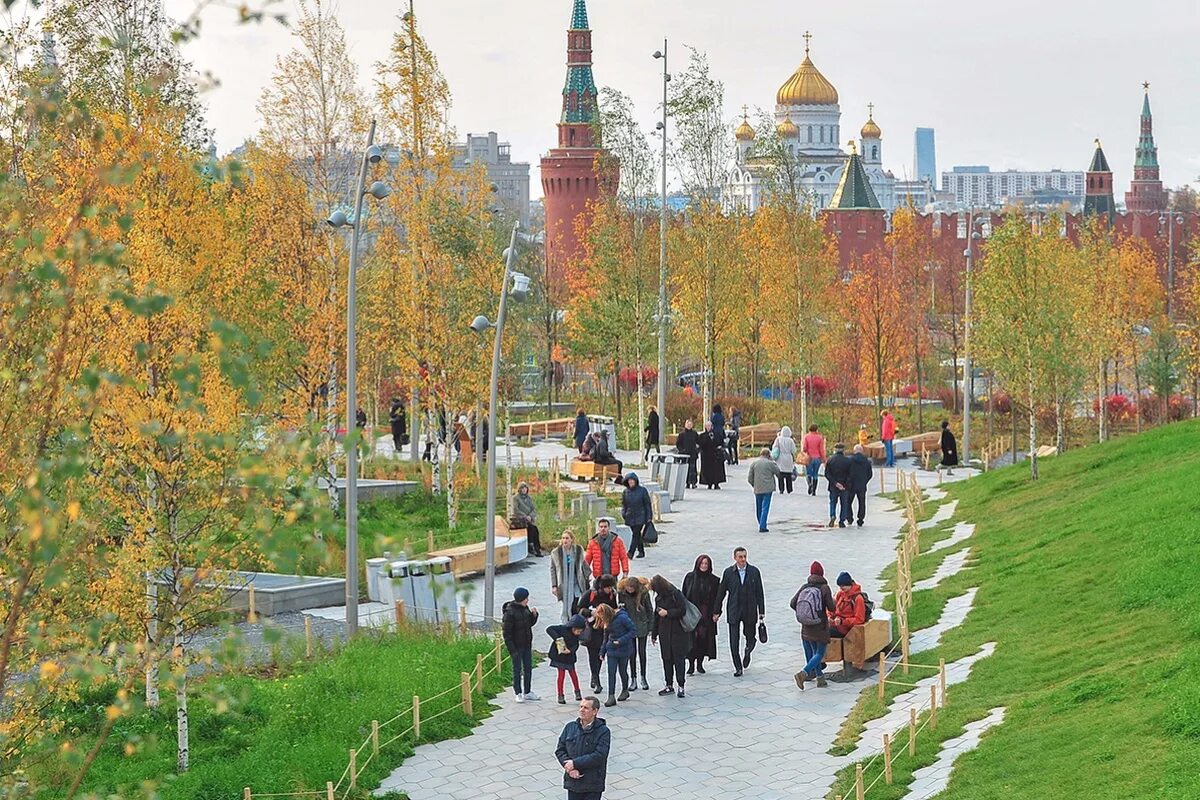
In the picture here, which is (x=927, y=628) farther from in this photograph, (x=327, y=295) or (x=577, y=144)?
(x=577, y=144)

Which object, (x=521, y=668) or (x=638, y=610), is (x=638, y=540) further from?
(x=521, y=668)

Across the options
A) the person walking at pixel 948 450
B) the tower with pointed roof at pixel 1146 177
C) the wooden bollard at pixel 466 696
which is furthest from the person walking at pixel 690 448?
the tower with pointed roof at pixel 1146 177

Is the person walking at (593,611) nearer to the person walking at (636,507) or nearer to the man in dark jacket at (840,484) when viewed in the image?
the person walking at (636,507)

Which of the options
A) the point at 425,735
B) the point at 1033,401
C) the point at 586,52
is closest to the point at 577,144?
the point at 586,52

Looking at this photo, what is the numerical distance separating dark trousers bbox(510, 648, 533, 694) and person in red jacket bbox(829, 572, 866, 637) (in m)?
3.21

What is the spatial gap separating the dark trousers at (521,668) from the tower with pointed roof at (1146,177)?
14609 cm

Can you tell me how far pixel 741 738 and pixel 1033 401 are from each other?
58.4ft

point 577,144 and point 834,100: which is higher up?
point 834,100

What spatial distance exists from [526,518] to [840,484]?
544 centimetres

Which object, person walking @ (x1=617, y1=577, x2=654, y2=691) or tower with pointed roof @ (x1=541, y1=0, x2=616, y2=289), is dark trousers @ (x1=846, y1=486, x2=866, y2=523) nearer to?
person walking @ (x1=617, y1=577, x2=654, y2=691)

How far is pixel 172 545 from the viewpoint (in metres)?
14.3

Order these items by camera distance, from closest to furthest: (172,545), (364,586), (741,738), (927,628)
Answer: (172,545) < (741,738) < (927,628) < (364,586)

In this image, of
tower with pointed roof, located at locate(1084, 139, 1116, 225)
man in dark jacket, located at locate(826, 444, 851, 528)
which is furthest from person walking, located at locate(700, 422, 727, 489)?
tower with pointed roof, located at locate(1084, 139, 1116, 225)

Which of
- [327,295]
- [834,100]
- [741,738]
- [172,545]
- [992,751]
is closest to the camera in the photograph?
[992,751]
